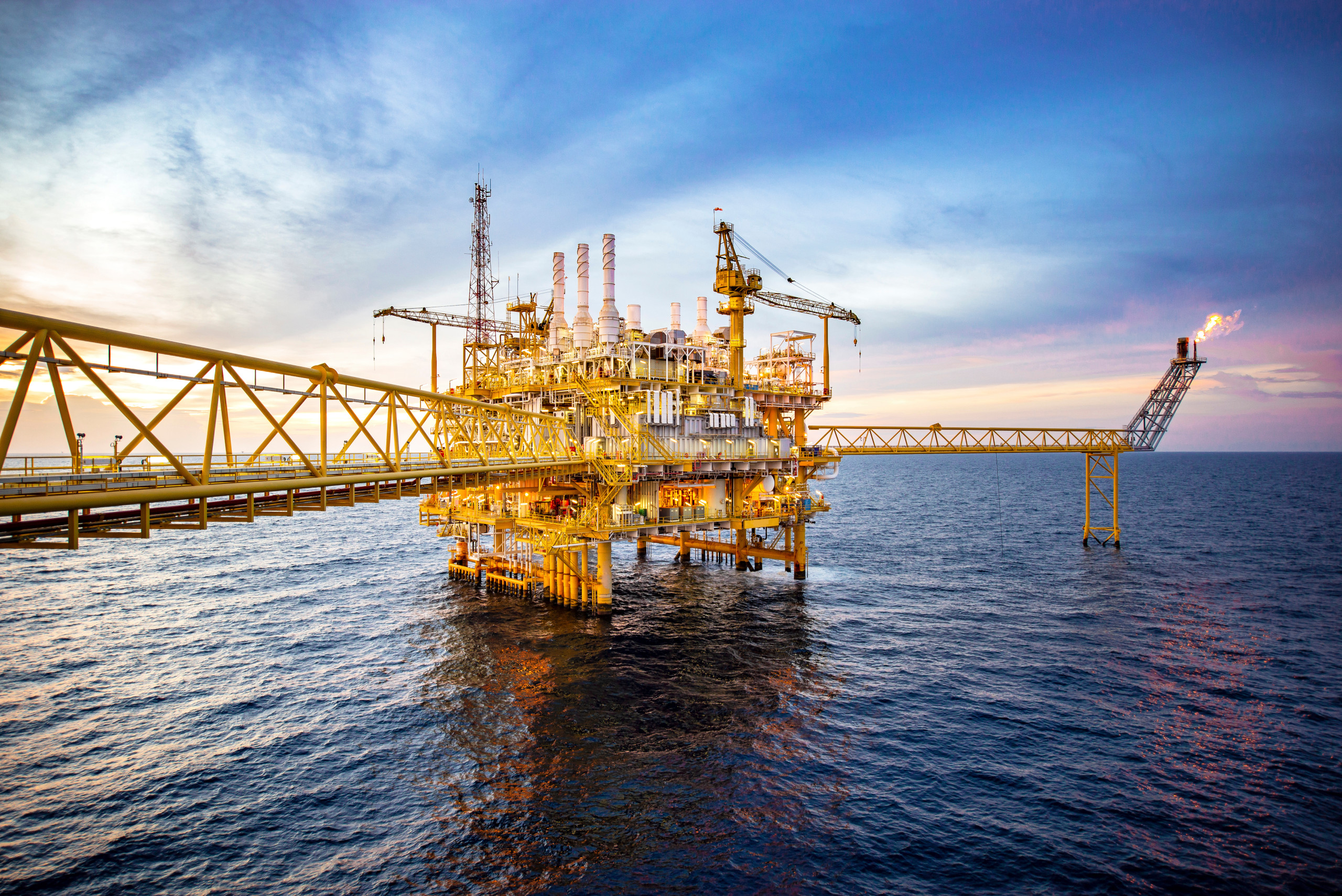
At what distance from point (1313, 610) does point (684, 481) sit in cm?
4934

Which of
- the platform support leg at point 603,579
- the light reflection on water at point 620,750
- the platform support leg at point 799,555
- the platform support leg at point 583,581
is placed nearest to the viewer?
the light reflection on water at point 620,750

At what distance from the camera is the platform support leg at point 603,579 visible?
51.5 metres

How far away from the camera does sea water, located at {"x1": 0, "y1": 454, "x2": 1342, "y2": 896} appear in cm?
2197

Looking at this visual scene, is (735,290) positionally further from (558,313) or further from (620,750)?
(620,750)

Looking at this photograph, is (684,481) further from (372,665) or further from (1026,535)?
(1026,535)

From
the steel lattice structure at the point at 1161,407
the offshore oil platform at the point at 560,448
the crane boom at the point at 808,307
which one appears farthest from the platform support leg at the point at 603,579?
the steel lattice structure at the point at 1161,407

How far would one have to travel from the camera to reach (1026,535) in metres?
91.1

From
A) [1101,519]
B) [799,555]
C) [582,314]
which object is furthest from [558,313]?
[1101,519]

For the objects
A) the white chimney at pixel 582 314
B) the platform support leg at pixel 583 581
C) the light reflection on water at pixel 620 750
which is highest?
the white chimney at pixel 582 314

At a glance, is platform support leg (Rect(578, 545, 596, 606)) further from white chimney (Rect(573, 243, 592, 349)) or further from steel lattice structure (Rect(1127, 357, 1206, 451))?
steel lattice structure (Rect(1127, 357, 1206, 451))

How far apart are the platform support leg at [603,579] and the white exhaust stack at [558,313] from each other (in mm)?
20645

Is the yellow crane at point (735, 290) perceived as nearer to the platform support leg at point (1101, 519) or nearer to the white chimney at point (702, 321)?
the white chimney at point (702, 321)

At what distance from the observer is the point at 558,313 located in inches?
2566

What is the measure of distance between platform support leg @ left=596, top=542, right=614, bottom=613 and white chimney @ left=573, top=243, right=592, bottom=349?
17744 millimetres
